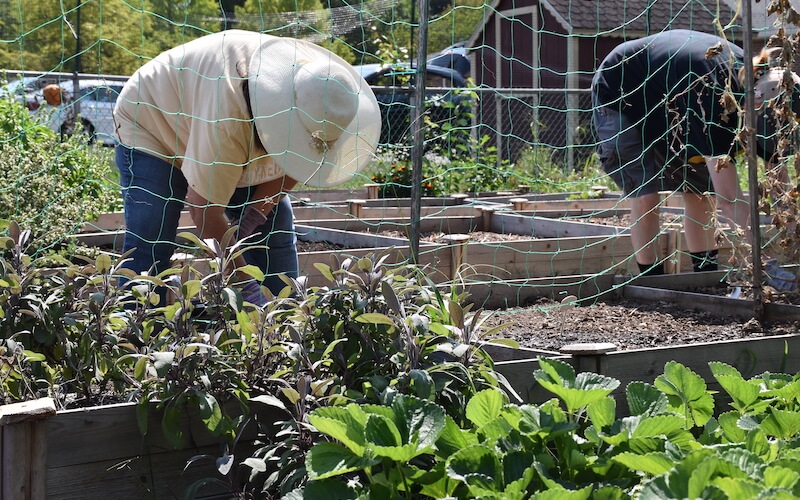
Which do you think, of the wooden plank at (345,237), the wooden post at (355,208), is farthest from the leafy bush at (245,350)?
the wooden post at (355,208)

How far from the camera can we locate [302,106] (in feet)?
10.1

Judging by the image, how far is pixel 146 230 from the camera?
3.49 metres

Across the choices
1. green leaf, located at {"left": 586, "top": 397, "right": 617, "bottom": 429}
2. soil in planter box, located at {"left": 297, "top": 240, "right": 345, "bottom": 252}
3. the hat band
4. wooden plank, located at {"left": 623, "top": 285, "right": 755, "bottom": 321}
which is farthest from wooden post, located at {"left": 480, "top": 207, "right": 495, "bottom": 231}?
green leaf, located at {"left": 586, "top": 397, "right": 617, "bottom": 429}

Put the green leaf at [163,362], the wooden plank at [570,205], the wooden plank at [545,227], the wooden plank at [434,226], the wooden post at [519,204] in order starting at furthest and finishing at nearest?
the wooden plank at [570,205], the wooden post at [519,204], the wooden plank at [434,226], the wooden plank at [545,227], the green leaf at [163,362]

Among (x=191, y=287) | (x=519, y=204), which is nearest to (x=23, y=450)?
(x=191, y=287)

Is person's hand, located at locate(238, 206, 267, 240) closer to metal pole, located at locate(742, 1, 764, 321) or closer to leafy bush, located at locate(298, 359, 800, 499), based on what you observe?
metal pole, located at locate(742, 1, 764, 321)

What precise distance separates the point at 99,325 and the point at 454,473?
103 cm

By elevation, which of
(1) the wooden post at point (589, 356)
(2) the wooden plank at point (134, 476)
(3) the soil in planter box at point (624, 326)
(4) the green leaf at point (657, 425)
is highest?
(4) the green leaf at point (657, 425)

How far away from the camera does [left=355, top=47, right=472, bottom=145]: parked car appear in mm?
7868

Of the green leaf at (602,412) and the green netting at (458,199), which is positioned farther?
the green netting at (458,199)

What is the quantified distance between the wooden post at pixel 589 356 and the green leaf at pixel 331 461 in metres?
1.17

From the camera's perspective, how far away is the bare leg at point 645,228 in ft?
15.6

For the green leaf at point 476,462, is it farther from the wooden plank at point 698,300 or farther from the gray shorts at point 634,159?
the gray shorts at point 634,159

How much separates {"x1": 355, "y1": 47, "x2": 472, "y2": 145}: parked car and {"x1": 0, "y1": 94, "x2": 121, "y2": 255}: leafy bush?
6.25 feet
